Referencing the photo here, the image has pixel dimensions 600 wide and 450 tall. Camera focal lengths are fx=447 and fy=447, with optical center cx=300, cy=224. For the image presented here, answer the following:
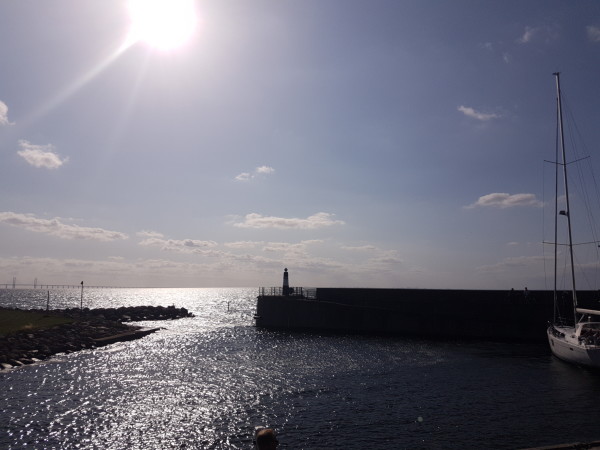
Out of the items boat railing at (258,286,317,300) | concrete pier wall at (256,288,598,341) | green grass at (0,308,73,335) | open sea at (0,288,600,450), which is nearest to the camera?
open sea at (0,288,600,450)

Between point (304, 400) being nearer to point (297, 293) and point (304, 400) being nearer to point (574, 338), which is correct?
point (574, 338)

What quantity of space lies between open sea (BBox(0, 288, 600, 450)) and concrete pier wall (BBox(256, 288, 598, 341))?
30.2ft

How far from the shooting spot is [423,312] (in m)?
52.1

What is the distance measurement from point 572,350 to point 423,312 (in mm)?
21758

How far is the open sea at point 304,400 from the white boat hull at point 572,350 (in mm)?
868

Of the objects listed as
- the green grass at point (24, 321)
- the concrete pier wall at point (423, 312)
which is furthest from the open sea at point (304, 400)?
the concrete pier wall at point (423, 312)

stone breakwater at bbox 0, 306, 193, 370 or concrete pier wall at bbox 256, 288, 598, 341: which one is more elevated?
concrete pier wall at bbox 256, 288, 598, 341

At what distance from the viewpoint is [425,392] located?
25391 mm

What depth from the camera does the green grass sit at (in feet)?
142

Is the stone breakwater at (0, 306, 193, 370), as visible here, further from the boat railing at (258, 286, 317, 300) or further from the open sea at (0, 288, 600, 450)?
the boat railing at (258, 286, 317, 300)

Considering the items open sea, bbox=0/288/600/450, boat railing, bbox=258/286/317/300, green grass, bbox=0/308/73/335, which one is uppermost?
boat railing, bbox=258/286/317/300

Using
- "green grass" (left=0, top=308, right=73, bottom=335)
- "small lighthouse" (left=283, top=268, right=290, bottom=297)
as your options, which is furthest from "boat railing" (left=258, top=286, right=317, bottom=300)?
"green grass" (left=0, top=308, right=73, bottom=335)

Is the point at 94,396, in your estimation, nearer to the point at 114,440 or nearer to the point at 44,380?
the point at 44,380

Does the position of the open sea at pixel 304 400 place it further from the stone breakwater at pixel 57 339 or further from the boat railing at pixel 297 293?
the boat railing at pixel 297 293
